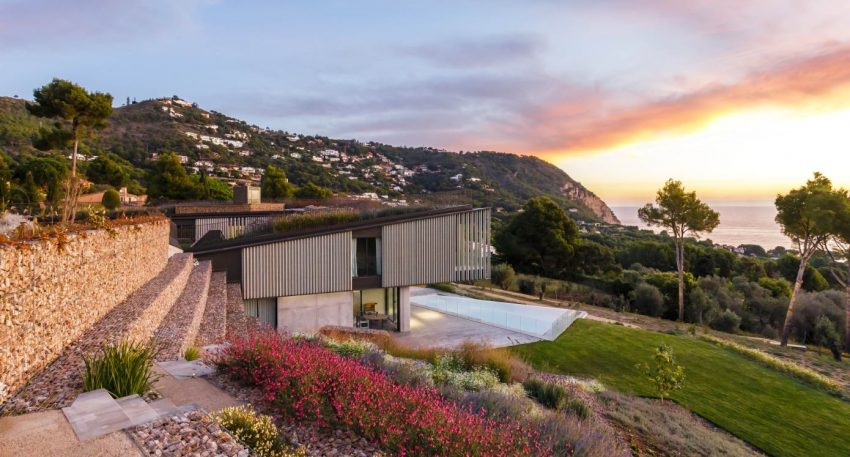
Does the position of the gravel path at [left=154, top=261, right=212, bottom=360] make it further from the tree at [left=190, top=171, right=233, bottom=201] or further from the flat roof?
the tree at [left=190, top=171, right=233, bottom=201]

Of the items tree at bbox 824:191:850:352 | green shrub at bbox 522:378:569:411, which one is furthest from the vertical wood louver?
tree at bbox 824:191:850:352

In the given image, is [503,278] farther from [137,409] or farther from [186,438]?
[186,438]

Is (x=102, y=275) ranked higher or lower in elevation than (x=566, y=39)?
lower

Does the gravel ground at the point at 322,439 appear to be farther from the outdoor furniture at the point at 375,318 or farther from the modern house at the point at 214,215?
the modern house at the point at 214,215

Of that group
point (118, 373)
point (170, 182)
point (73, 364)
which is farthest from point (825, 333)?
point (170, 182)

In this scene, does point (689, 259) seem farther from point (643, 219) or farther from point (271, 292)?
point (271, 292)

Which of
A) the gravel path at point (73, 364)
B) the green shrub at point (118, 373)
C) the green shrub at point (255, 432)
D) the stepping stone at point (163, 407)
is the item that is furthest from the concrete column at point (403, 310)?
the green shrub at point (255, 432)

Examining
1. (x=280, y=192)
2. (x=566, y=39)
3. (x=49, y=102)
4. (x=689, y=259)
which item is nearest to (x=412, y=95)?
(x=280, y=192)

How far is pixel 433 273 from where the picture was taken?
17594mm

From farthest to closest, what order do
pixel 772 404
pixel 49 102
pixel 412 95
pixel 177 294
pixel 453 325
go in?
pixel 412 95
pixel 49 102
pixel 453 325
pixel 772 404
pixel 177 294

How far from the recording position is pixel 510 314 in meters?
18.5

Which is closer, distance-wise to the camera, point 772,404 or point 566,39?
point 772,404

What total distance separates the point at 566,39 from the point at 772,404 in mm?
15237

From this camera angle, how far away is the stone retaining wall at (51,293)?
3.65m
